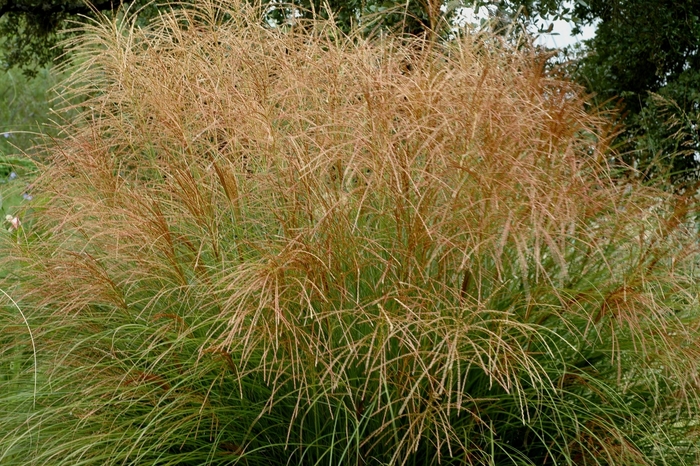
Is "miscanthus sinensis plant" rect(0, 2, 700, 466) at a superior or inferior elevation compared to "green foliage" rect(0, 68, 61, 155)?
superior

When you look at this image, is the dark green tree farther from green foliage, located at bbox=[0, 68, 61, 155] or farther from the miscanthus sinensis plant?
green foliage, located at bbox=[0, 68, 61, 155]

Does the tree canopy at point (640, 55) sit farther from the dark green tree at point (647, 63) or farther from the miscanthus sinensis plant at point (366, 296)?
the miscanthus sinensis plant at point (366, 296)

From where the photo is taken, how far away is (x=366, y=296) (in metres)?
3.06

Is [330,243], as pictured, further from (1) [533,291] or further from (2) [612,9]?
(2) [612,9]

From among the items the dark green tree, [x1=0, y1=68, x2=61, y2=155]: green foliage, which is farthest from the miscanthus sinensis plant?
[x1=0, y1=68, x2=61, y2=155]: green foliage

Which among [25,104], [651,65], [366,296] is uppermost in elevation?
[366,296]

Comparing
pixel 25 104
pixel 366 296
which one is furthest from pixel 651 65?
pixel 25 104

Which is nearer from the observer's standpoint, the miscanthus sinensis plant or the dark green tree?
the miscanthus sinensis plant

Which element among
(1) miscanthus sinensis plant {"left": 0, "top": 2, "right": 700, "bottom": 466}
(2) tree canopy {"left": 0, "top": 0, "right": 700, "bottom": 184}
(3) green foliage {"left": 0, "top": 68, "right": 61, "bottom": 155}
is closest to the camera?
(1) miscanthus sinensis plant {"left": 0, "top": 2, "right": 700, "bottom": 466}

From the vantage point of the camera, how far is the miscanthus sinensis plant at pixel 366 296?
288 cm

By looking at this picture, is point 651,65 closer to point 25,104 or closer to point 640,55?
point 640,55

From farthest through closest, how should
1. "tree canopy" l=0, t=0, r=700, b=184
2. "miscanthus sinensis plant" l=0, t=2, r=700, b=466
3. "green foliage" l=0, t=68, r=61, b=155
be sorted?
"green foliage" l=0, t=68, r=61, b=155
"tree canopy" l=0, t=0, r=700, b=184
"miscanthus sinensis plant" l=0, t=2, r=700, b=466

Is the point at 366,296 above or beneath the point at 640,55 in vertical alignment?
above

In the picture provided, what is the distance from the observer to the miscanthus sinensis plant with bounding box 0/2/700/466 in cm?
288
